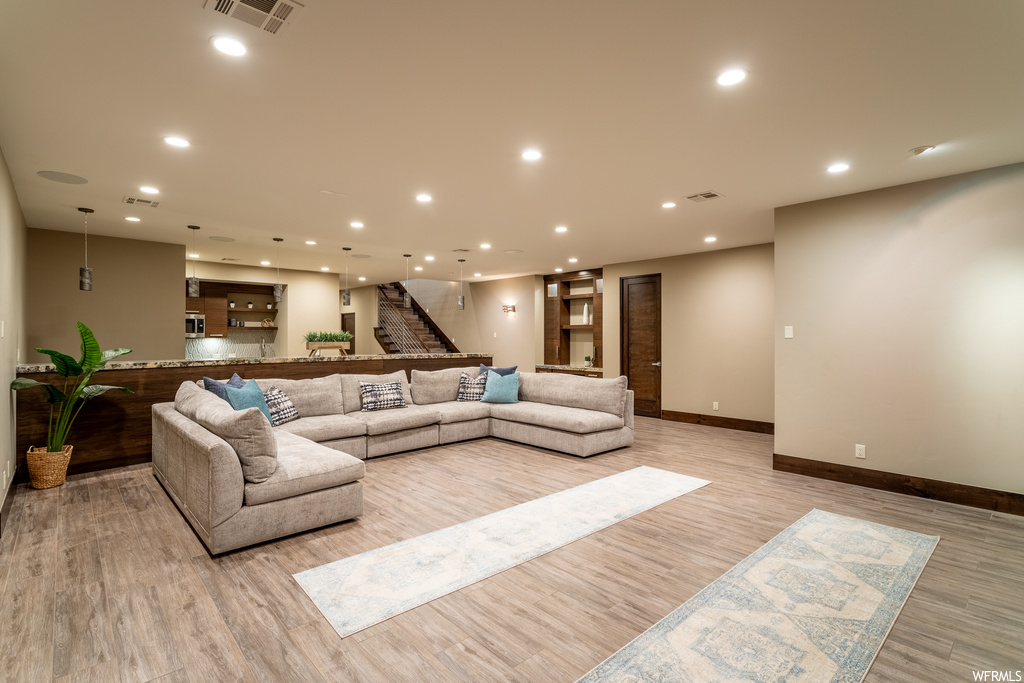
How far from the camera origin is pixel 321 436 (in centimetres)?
473

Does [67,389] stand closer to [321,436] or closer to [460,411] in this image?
[321,436]

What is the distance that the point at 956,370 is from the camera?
155 inches

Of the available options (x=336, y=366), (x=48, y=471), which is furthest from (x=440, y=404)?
(x=48, y=471)

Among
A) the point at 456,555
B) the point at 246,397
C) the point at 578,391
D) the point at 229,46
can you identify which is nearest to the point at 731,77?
the point at 229,46

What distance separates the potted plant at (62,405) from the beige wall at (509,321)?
700cm

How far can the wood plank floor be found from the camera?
1957 mm

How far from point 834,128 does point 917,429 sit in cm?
279

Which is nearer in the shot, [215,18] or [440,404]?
[215,18]

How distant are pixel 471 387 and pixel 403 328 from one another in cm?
614

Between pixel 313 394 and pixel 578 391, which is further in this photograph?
pixel 578 391

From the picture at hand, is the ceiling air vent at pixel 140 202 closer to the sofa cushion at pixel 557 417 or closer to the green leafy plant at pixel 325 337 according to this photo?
the green leafy plant at pixel 325 337

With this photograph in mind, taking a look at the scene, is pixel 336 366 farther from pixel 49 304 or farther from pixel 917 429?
pixel 917 429

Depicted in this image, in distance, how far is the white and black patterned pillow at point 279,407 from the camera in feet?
15.8

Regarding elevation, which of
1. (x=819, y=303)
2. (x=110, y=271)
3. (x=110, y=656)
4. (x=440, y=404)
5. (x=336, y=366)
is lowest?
(x=110, y=656)
